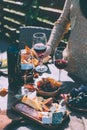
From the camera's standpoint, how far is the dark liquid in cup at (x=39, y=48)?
339cm

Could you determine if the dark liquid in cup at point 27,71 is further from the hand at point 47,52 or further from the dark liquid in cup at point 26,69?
the hand at point 47,52

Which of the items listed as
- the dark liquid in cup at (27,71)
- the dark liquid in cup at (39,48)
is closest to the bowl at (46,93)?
the dark liquid in cup at (27,71)

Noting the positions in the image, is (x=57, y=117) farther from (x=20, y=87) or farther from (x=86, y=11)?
(x=86, y=11)

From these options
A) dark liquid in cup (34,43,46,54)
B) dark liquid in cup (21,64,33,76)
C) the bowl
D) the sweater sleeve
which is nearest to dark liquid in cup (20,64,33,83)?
dark liquid in cup (21,64,33,76)

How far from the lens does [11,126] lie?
251 centimetres

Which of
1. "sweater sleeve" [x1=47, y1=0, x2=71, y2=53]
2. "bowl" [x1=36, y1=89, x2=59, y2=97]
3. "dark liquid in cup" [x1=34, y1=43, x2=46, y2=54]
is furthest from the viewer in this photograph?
"sweater sleeve" [x1=47, y1=0, x2=71, y2=53]

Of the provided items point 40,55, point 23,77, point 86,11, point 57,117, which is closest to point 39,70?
point 40,55

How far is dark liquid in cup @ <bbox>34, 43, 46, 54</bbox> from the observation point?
3391 millimetres

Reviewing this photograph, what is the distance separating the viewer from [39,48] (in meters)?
3.40

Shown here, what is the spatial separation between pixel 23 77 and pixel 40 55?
42 centimetres

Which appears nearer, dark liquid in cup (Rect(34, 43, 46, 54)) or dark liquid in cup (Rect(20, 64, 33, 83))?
dark liquid in cup (Rect(20, 64, 33, 83))

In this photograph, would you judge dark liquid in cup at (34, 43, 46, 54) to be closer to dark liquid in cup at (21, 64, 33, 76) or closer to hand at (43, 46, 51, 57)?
hand at (43, 46, 51, 57)

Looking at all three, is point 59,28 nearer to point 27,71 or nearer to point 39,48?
point 39,48

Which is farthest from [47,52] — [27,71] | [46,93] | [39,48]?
[46,93]
